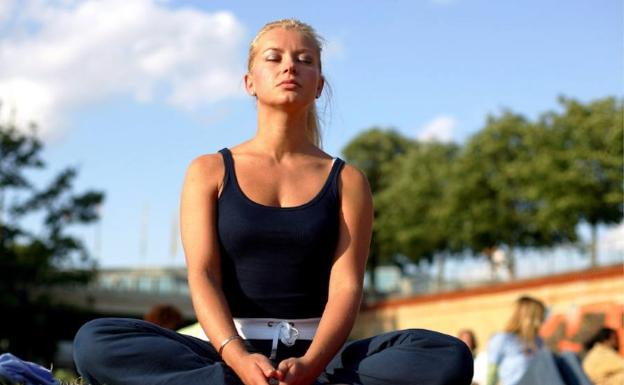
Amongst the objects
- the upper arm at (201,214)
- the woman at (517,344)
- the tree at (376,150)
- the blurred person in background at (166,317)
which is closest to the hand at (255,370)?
the upper arm at (201,214)

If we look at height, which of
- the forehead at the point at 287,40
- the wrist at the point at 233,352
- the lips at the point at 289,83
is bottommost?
the wrist at the point at 233,352

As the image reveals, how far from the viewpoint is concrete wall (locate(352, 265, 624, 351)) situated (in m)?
28.7

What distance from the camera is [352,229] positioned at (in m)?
3.64

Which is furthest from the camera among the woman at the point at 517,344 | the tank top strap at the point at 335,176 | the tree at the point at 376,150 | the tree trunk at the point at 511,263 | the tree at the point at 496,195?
the tree at the point at 376,150

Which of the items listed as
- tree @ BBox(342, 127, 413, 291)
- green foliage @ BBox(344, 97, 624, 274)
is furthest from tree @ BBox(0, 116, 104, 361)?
tree @ BBox(342, 127, 413, 291)

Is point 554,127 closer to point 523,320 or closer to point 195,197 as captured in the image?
point 523,320

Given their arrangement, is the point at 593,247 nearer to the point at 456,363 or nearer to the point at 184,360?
the point at 456,363

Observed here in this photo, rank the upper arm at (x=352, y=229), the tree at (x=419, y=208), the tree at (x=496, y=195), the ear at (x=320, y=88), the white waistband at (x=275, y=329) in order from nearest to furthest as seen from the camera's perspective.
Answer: the white waistband at (x=275, y=329) → the upper arm at (x=352, y=229) → the ear at (x=320, y=88) → the tree at (x=496, y=195) → the tree at (x=419, y=208)

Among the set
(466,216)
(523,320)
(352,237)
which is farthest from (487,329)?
(352,237)

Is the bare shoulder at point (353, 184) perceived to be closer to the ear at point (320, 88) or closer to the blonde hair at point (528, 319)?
the ear at point (320, 88)

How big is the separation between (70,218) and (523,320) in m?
27.5

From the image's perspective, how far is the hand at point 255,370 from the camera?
10.3 ft

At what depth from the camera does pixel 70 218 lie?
35.2 meters

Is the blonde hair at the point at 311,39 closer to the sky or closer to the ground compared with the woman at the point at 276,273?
closer to the sky
